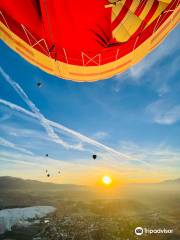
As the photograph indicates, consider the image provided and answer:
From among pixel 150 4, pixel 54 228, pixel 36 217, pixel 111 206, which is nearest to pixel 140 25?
pixel 150 4

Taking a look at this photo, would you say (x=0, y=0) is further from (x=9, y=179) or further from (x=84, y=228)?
(x=9, y=179)

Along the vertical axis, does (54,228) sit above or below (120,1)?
below

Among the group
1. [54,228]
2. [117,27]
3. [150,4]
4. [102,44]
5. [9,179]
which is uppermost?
[9,179]

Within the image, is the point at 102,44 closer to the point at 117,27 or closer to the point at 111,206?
the point at 117,27

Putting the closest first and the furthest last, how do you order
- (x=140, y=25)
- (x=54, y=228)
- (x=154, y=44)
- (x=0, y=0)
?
(x=0, y=0)
(x=140, y=25)
(x=154, y=44)
(x=54, y=228)

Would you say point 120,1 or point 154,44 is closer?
point 120,1

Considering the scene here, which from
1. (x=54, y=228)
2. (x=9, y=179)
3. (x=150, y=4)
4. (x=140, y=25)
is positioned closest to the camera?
(x=150, y=4)
